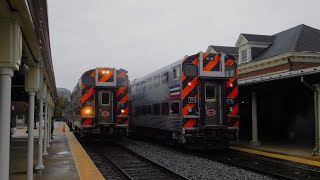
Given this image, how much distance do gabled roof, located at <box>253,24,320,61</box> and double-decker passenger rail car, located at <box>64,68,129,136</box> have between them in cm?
1278

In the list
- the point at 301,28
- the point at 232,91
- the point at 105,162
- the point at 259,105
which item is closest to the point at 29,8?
the point at 105,162

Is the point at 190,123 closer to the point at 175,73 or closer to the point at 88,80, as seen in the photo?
the point at 175,73

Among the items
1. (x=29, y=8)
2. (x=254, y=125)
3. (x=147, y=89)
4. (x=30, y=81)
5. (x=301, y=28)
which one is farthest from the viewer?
(x=301, y=28)

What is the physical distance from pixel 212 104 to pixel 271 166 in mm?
3672

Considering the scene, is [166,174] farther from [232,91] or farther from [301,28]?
[301,28]

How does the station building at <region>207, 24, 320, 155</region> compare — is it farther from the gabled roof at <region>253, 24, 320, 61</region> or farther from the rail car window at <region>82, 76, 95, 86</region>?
the rail car window at <region>82, 76, 95, 86</region>

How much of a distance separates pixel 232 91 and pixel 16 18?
38.7 ft

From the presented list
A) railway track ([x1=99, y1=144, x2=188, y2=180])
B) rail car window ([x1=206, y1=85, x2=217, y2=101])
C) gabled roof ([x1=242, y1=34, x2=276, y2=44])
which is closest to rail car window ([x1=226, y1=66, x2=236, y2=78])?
rail car window ([x1=206, y1=85, x2=217, y2=101])

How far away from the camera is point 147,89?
62.2 ft

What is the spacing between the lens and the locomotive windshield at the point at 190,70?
14023 millimetres

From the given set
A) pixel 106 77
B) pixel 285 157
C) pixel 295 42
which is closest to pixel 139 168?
pixel 285 157

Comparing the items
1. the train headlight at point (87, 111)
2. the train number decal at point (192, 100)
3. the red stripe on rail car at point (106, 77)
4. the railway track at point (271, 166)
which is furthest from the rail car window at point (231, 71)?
the train headlight at point (87, 111)

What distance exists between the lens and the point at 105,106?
1730 centimetres

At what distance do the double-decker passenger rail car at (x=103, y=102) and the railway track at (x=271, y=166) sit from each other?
511cm
